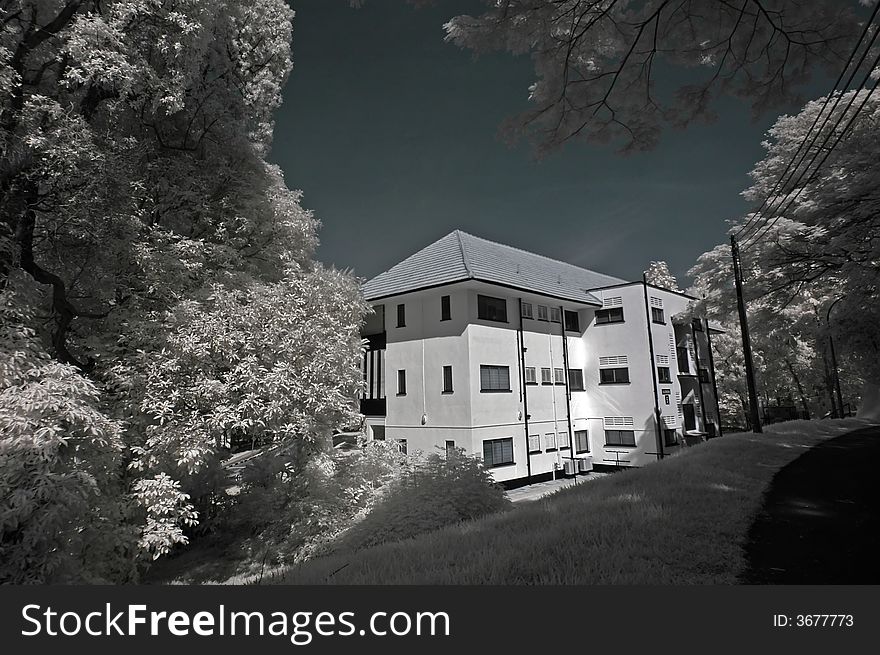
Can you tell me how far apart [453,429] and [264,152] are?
1406 cm

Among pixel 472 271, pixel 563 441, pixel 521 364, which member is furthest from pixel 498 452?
pixel 472 271

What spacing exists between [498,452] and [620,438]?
1006cm

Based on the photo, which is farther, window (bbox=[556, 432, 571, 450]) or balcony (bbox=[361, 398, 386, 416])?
window (bbox=[556, 432, 571, 450])

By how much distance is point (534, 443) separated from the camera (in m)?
24.1

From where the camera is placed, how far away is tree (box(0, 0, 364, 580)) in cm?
760

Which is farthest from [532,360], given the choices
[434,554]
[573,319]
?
[434,554]

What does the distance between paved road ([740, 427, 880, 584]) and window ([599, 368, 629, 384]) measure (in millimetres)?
16617

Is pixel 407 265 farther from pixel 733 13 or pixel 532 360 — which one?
pixel 733 13

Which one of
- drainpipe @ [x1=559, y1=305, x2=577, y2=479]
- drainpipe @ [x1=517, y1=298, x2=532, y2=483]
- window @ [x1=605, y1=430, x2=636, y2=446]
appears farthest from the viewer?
window @ [x1=605, y1=430, x2=636, y2=446]

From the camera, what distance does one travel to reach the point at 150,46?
912cm

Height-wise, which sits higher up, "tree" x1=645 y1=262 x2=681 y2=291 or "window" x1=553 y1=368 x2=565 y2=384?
"tree" x1=645 y1=262 x2=681 y2=291

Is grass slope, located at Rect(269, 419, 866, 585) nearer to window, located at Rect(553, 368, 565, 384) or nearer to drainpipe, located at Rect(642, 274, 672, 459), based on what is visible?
window, located at Rect(553, 368, 565, 384)

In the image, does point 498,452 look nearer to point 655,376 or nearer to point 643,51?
point 655,376

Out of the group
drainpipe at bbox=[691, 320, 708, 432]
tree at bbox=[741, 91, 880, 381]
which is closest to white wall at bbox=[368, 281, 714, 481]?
drainpipe at bbox=[691, 320, 708, 432]
